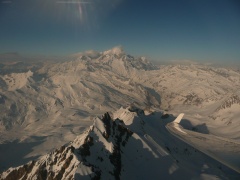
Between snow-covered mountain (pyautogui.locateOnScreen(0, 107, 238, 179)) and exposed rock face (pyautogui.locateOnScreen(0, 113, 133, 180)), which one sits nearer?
exposed rock face (pyautogui.locateOnScreen(0, 113, 133, 180))

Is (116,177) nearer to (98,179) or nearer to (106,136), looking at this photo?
(98,179)

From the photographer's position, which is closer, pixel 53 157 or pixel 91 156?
pixel 91 156

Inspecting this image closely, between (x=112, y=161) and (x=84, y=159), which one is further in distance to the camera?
(x=112, y=161)

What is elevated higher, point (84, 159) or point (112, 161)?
point (84, 159)

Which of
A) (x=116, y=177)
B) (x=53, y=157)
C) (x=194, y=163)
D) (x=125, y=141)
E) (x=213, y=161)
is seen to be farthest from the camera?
(x=213, y=161)

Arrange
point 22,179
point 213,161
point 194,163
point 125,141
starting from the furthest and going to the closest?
point 213,161
point 194,163
point 125,141
point 22,179

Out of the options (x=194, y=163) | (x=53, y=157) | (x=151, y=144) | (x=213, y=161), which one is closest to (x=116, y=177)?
(x=53, y=157)

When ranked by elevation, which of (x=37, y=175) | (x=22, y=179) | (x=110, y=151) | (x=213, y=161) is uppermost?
(x=110, y=151)

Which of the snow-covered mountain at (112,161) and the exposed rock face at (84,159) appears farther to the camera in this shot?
the snow-covered mountain at (112,161)
